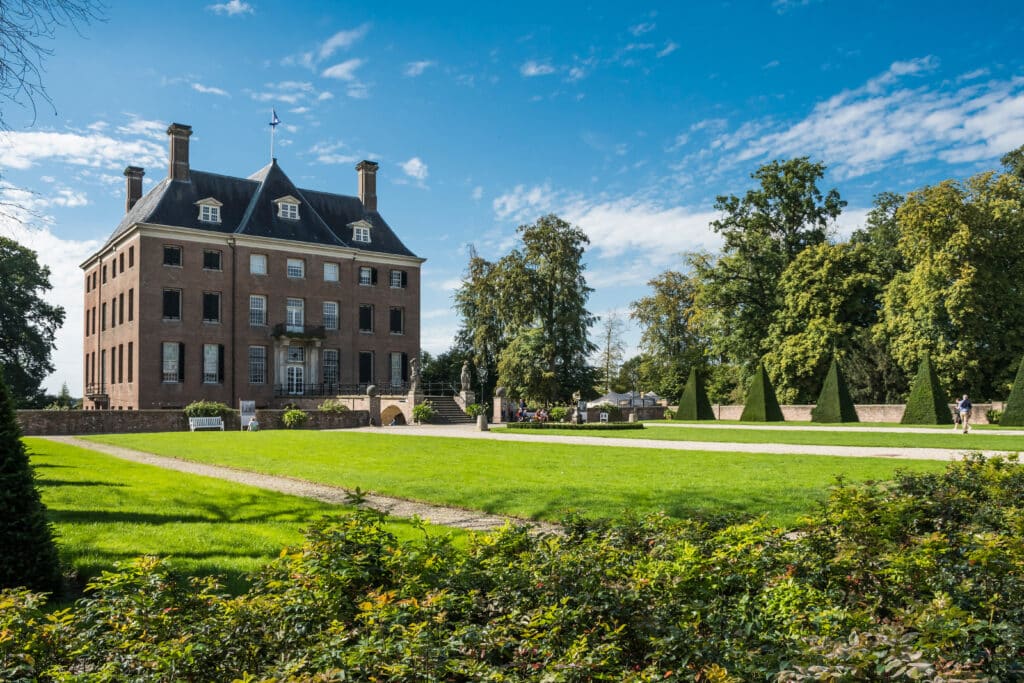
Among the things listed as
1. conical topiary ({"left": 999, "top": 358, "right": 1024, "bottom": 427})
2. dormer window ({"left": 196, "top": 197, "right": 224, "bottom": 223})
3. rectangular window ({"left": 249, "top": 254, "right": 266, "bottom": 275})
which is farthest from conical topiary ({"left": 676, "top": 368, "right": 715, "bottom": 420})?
dormer window ({"left": 196, "top": 197, "right": 224, "bottom": 223})

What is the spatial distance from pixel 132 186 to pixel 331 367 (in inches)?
706

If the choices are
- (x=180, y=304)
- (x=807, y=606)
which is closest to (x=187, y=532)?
(x=807, y=606)

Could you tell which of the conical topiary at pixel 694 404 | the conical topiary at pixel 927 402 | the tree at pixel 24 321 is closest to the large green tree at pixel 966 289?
the conical topiary at pixel 927 402

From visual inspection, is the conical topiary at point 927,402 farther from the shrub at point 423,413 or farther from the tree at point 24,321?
the tree at point 24,321

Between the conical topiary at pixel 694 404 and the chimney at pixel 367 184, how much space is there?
2442cm

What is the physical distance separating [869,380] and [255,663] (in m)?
45.1

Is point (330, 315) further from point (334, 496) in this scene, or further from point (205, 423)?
point (334, 496)

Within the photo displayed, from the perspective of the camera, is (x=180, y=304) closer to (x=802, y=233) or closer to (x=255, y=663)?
(x=802, y=233)

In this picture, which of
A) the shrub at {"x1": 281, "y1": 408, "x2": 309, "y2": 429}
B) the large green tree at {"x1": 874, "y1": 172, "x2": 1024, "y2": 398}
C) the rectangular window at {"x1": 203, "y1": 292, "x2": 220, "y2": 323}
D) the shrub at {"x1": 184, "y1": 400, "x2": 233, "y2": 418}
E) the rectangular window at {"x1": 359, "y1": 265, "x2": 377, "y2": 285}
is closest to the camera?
the shrub at {"x1": 184, "y1": 400, "x2": 233, "y2": 418}

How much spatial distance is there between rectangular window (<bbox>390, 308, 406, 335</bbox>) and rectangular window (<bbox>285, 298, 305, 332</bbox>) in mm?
5969

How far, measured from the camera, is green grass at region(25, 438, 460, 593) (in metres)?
6.76

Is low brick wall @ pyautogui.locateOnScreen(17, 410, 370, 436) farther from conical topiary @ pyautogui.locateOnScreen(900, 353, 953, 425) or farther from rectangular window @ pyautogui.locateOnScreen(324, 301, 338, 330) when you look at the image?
conical topiary @ pyautogui.locateOnScreen(900, 353, 953, 425)

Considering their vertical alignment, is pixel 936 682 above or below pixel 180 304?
below

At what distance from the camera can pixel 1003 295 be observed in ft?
122
